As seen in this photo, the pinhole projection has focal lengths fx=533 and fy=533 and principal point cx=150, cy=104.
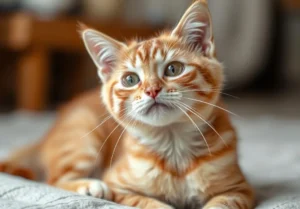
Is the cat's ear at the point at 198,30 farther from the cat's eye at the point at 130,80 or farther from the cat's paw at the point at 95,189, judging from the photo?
the cat's paw at the point at 95,189

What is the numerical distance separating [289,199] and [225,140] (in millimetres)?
204

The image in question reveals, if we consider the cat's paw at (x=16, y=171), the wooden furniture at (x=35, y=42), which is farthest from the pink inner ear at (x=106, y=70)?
the wooden furniture at (x=35, y=42)

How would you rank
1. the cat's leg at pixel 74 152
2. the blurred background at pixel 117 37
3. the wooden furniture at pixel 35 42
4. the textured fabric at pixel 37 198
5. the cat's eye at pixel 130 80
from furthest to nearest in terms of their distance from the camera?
the blurred background at pixel 117 37, the wooden furniture at pixel 35 42, the cat's leg at pixel 74 152, the cat's eye at pixel 130 80, the textured fabric at pixel 37 198

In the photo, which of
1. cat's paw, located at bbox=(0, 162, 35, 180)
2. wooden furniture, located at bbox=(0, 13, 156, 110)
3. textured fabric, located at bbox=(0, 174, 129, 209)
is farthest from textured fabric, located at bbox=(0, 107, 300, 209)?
wooden furniture, located at bbox=(0, 13, 156, 110)

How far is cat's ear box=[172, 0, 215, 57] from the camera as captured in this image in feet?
4.26

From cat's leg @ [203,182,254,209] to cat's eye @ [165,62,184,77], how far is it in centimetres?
30

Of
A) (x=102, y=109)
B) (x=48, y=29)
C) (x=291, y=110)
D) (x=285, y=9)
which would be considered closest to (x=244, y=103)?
(x=291, y=110)

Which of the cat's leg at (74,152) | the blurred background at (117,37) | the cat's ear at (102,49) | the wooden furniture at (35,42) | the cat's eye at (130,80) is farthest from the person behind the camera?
the blurred background at (117,37)

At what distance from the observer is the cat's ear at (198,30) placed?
4.26 ft

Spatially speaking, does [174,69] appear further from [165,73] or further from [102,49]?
[102,49]

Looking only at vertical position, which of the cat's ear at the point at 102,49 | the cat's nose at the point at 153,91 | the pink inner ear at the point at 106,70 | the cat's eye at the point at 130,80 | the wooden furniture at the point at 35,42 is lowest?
the cat's nose at the point at 153,91

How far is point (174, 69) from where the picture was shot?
1242mm

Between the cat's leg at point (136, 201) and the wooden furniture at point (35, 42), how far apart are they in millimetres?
1980

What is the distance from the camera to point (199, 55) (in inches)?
51.8
